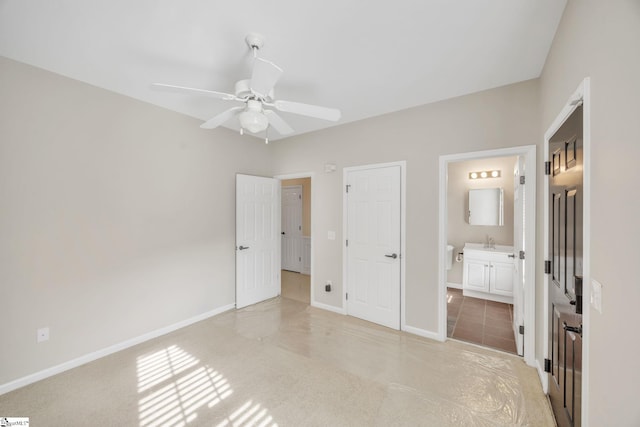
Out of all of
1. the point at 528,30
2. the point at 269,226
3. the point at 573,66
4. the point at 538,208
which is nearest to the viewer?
the point at 573,66

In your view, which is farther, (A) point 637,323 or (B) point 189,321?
(B) point 189,321

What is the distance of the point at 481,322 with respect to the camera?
338 cm

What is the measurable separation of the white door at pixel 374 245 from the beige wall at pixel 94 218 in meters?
1.93

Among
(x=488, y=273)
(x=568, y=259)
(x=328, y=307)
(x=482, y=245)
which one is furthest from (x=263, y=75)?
(x=482, y=245)

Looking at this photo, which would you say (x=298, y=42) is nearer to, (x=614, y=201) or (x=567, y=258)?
(x=614, y=201)

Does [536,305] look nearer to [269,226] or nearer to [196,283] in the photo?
[269,226]

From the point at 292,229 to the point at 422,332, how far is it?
393 cm

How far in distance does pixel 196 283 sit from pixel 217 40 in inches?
111

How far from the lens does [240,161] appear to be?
3967 mm

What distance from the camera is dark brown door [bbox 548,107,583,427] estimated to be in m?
1.38

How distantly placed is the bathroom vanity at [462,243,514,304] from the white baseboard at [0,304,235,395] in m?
4.06

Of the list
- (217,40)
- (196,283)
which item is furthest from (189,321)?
(217,40)

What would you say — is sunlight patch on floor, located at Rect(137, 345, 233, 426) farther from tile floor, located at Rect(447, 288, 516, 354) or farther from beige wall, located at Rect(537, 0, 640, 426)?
tile floor, located at Rect(447, 288, 516, 354)

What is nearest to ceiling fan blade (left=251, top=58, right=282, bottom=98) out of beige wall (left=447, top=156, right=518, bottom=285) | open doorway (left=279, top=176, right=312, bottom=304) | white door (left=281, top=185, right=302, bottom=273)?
open doorway (left=279, top=176, right=312, bottom=304)
